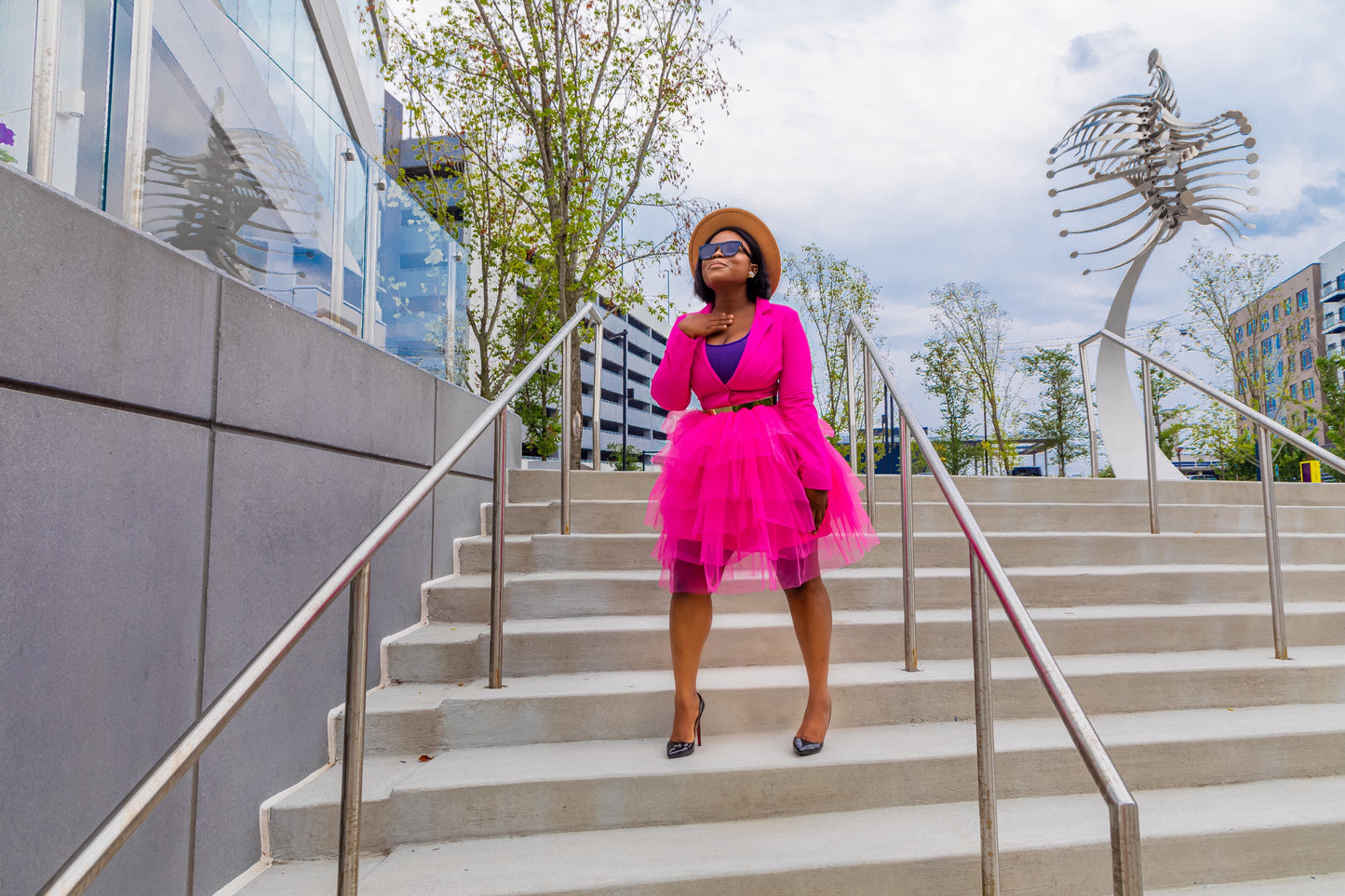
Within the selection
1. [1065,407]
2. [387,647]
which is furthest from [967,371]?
[387,647]

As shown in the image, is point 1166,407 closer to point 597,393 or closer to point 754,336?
point 597,393

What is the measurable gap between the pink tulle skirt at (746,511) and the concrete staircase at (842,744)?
48 centimetres

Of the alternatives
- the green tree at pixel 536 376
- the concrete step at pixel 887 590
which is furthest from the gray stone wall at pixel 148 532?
the green tree at pixel 536 376

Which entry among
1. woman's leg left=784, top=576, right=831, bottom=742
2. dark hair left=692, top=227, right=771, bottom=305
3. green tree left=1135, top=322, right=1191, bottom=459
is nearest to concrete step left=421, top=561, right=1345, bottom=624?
woman's leg left=784, top=576, right=831, bottom=742

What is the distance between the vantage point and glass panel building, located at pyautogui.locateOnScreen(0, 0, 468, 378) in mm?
1443

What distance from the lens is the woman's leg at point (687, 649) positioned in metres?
2.28

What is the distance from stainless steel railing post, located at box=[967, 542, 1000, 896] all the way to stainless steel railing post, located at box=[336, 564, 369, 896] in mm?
1420

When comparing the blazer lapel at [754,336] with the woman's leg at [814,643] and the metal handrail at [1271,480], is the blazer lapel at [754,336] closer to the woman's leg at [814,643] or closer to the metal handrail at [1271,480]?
the woman's leg at [814,643]

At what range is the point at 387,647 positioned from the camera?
8.73ft

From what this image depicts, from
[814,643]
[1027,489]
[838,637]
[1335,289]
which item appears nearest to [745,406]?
[814,643]

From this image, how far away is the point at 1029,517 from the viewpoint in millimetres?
4094

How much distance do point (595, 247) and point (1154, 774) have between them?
669 centimetres

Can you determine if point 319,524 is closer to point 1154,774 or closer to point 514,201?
point 1154,774

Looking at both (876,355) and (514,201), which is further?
(514,201)
